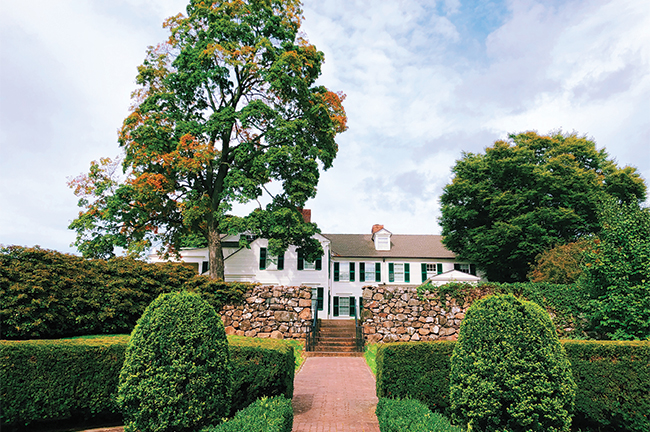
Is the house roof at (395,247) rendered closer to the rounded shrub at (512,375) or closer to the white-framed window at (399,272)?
the white-framed window at (399,272)

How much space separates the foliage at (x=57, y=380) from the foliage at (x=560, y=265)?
19295mm

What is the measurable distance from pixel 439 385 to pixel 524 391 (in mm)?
2307

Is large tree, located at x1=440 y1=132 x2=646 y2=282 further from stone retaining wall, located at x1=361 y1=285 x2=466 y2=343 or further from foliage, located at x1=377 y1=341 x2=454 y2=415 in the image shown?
foliage, located at x1=377 y1=341 x2=454 y2=415

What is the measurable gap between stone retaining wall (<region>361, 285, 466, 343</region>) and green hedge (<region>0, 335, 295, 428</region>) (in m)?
10.4

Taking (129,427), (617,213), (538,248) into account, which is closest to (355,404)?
(129,427)

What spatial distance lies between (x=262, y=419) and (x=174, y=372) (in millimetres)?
1184

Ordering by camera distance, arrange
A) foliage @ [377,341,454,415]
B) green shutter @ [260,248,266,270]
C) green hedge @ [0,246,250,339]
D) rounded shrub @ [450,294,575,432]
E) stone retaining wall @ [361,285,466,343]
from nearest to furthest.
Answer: rounded shrub @ [450,294,575,432], foliage @ [377,341,454,415], green hedge @ [0,246,250,339], stone retaining wall @ [361,285,466,343], green shutter @ [260,248,266,270]

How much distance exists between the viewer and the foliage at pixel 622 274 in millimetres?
10711

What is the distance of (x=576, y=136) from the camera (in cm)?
2827

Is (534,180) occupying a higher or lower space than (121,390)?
higher

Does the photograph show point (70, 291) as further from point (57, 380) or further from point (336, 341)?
point (336, 341)

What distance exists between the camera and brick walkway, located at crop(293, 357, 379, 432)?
660 cm

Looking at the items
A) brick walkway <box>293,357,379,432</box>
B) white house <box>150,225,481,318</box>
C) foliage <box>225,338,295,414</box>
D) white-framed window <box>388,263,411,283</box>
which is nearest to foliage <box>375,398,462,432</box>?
brick walkway <box>293,357,379,432</box>

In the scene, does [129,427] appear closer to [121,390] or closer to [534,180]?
[121,390]
